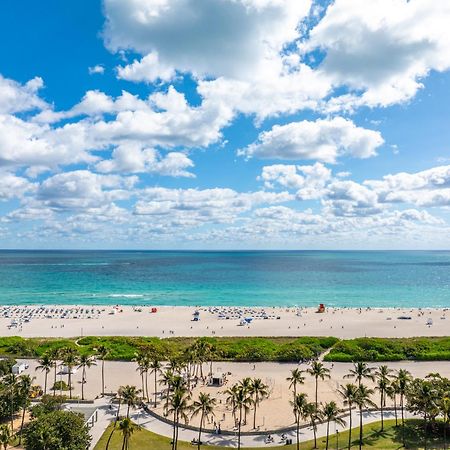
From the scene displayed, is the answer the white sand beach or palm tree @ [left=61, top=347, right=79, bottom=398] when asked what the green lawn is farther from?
the white sand beach

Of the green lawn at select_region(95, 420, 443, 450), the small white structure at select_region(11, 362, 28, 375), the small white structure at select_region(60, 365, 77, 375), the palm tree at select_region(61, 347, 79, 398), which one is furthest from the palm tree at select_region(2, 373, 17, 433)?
the small white structure at select_region(11, 362, 28, 375)

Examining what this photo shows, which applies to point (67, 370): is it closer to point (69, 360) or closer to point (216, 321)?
point (69, 360)

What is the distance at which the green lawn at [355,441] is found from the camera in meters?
39.2

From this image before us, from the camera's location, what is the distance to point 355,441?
40375 mm

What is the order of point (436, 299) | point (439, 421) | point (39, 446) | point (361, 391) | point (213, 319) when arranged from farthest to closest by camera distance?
point (436, 299) < point (213, 319) < point (439, 421) < point (361, 391) < point (39, 446)

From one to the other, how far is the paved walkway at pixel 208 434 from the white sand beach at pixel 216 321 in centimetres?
3790

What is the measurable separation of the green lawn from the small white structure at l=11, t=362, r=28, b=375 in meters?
23.0

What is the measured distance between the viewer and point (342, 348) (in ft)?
223

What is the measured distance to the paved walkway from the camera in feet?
133

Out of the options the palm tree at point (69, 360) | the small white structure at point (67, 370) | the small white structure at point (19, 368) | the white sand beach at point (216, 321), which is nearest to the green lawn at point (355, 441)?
the palm tree at point (69, 360)

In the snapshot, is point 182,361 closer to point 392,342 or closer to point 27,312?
point 392,342

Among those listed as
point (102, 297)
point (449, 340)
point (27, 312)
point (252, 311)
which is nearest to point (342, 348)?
point (449, 340)

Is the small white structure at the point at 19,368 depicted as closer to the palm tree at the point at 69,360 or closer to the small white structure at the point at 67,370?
the small white structure at the point at 67,370

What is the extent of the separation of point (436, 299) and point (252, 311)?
Answer: 70667 mm
